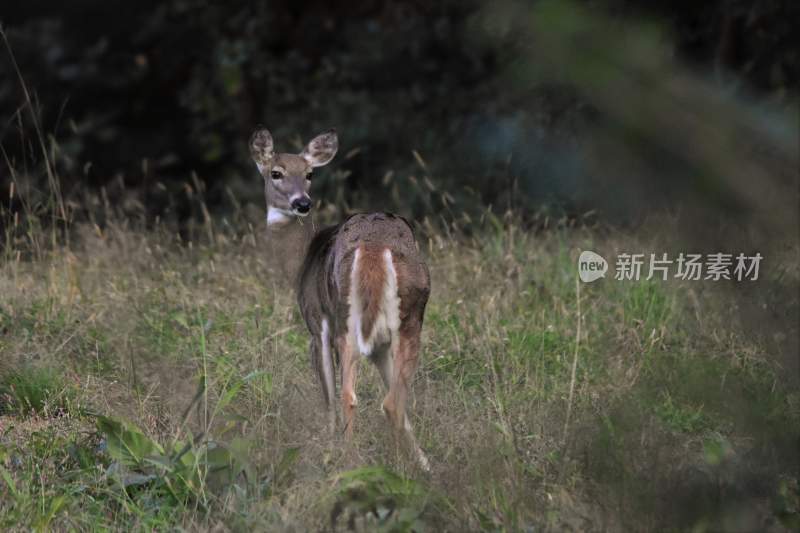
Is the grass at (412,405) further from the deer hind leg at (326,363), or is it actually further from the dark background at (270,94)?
the dark background at (270,94)

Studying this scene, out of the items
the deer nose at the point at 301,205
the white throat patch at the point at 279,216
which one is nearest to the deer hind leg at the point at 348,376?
the deer nose at the point at 301,205

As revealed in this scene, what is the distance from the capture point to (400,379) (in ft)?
15.5

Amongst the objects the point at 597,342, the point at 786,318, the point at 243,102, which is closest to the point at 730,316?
the point at 786,318

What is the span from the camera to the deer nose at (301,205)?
5750 millimetres

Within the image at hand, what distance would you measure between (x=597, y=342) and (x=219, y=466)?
7.71 ft

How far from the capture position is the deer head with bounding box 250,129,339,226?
19.3ft

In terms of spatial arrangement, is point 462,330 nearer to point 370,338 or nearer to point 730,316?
point 370,338

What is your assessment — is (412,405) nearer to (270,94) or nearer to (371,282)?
(371,282)

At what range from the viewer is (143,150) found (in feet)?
43.2

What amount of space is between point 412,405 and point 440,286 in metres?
1.96

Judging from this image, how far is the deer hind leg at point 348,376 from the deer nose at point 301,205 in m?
1.08

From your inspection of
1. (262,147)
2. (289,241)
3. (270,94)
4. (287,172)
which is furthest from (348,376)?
(270,94)

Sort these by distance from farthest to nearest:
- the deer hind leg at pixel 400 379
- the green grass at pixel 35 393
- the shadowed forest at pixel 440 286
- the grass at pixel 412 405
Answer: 1. the green grass at pixel 35 393
2. the deer hind leg at pixel 400 379
3. the grass at pixel 412 405
4. the shadowed forest at pixel 440 286

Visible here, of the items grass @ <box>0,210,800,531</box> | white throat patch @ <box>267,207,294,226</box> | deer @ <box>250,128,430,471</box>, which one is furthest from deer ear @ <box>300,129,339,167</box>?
deer @ <box>250,128,430,471</box>
